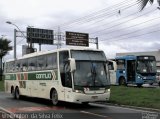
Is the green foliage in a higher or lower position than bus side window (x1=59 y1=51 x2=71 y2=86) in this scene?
higher

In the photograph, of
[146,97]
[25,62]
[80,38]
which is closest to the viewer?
[146,97]

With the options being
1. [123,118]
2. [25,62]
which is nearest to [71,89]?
[123,118]

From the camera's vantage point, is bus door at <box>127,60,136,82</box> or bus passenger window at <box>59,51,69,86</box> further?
bus door at <box>127,60,136,82</box>

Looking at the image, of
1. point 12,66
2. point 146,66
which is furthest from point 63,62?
point 146,66

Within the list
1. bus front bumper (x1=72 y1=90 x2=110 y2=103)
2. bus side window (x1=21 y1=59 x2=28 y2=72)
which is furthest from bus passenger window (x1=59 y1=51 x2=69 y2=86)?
bus side window (x1=21 y1=59 x2=28 y2=72)

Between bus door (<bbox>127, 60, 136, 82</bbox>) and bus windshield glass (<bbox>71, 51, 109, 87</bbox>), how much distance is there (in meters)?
18.4

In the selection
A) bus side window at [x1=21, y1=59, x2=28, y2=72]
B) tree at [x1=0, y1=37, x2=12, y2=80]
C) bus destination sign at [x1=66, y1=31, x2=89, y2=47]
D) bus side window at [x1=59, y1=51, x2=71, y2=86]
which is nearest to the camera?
bus side window at [x1=59, y1=51, x2=71, y2=86]

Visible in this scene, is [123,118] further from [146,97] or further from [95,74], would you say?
[146,97]

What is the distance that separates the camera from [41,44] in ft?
239

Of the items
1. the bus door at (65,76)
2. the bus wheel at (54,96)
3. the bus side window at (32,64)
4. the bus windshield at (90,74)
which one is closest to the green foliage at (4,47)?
the bus side window at (32,64)

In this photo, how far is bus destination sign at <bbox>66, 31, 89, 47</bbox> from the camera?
68375mm

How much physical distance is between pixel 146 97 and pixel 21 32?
142 ft

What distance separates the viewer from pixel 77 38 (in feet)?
230

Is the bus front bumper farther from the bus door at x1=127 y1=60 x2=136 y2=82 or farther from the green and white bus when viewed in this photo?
the bus door at x1=127 y1=60 x2=136 y2=82
